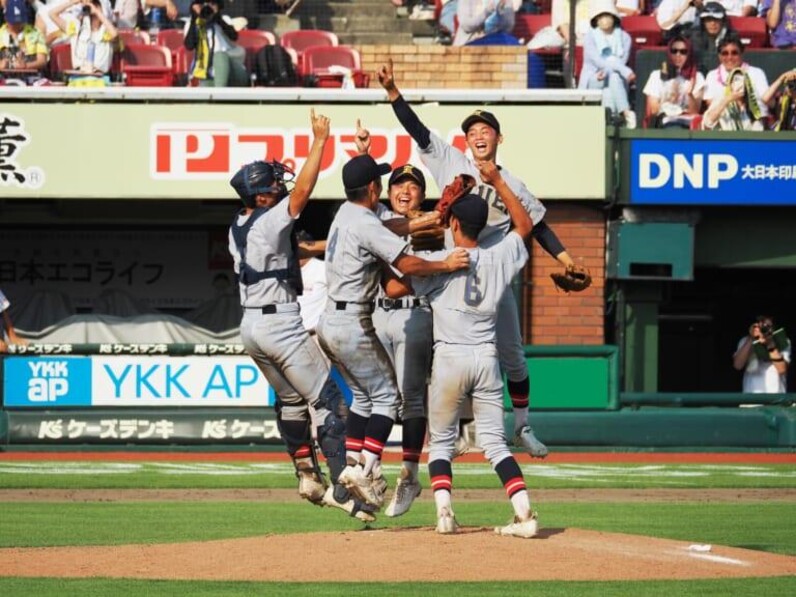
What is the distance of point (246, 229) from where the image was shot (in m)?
9.34

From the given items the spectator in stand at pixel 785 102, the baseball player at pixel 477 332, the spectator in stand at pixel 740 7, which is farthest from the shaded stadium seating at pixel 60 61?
the baseball player at pixel 477 332

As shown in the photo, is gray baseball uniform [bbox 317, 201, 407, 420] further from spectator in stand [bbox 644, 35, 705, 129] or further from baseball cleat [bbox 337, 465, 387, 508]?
spectator in stand [bbox 644, 35, 705, 129]

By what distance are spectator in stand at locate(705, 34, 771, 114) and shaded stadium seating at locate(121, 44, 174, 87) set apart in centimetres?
649

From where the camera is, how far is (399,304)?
10.1 m

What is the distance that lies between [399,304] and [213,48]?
9245mm

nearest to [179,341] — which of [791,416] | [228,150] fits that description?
[228,150]

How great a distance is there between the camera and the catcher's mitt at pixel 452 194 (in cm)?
896

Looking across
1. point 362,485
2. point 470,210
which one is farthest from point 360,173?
point 362,485

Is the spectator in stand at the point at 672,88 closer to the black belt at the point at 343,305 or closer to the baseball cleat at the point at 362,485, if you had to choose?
the black belt at the point at 343,305

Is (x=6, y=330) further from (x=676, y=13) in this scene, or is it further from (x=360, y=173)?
(x=360, y=173)

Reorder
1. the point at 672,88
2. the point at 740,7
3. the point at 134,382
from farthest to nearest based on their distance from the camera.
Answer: the point at 740,7, the point at 672,88, the point at 134,382

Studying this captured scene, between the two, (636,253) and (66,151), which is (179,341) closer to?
(66,151)

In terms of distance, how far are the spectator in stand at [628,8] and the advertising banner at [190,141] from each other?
199cm

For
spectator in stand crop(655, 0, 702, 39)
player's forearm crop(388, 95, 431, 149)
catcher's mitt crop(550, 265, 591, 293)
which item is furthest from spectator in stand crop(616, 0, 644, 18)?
player's forearm crop(388, 95, 431, 149)
